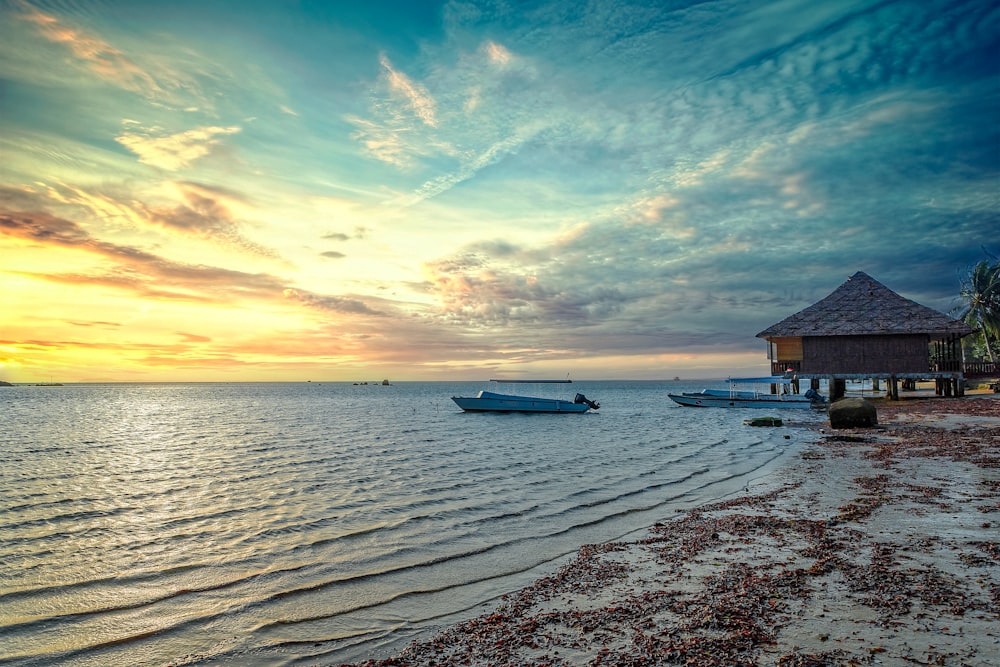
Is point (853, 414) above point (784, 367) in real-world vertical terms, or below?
below

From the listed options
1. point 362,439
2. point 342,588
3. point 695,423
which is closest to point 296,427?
point 362,439

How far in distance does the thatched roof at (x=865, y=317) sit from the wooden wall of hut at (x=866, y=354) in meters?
1.04

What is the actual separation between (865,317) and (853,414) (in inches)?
790

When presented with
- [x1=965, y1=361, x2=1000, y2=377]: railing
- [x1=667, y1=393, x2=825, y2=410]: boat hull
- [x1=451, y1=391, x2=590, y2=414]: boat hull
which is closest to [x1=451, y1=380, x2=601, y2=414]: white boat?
[x1=451, y1=391, x2=590, y2=414]: boat hull

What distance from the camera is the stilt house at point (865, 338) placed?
47719 millimetres

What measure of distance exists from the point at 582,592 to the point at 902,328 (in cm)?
4974

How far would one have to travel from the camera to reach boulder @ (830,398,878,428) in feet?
107

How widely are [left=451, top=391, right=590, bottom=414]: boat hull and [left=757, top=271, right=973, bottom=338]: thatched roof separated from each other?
19423 millimetres

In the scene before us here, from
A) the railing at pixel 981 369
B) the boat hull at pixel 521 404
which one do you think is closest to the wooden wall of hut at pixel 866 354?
the railing at pixel 981 369

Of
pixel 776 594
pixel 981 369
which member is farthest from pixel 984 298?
pixel 776 594

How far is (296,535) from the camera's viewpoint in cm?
1345

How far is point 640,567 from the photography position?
995cm

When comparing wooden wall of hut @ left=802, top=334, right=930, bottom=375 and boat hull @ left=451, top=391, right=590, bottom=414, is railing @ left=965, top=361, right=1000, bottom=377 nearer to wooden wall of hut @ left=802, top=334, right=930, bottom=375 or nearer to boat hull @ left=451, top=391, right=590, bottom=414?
wooden wall of hut @ left=802, top=334, right=930, bottom=375

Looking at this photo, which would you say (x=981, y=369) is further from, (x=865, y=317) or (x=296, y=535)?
(x=296, y=535)
